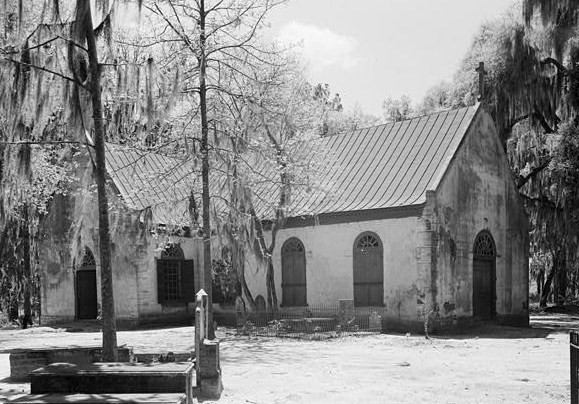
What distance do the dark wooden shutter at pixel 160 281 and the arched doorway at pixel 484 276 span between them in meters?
10.5

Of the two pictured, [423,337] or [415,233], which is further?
[415,233]

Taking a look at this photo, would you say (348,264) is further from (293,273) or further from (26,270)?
(26,270)

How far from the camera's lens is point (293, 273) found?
23.6 metres

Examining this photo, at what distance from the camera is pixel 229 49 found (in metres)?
16.6

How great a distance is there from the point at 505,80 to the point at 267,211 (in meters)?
10.9

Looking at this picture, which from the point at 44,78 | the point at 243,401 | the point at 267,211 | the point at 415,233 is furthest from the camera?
the point at 267,211

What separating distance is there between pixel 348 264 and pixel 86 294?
982 cm

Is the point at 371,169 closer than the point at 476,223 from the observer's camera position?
No

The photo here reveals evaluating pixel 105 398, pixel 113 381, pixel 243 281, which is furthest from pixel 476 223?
pixel 105 398

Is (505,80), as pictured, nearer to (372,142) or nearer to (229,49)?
Answer: (372,142)

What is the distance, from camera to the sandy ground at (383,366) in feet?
34.2

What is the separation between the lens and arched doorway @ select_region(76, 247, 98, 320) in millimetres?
24891

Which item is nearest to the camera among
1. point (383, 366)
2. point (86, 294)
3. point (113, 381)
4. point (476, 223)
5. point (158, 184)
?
point (113, 381)

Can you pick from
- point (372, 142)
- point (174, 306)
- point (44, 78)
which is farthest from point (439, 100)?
point (44, 78)
